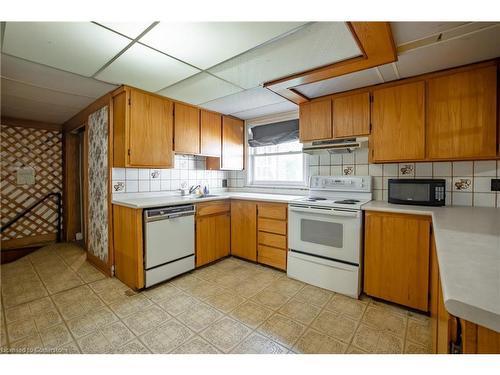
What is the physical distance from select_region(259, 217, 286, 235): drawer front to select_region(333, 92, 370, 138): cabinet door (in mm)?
1154

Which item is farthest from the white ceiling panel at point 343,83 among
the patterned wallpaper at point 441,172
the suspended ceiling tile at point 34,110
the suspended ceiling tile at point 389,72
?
the suspended ceiling tile at point 34,110

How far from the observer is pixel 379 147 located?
220 centimetres

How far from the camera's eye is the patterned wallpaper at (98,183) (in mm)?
2545

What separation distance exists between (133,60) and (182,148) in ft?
3.80

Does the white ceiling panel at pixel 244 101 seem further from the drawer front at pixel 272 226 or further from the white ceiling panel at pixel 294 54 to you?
the drawer front at pixel 272 226

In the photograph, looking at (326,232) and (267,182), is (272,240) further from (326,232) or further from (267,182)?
(267,182)

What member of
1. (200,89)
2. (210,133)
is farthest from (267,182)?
(200,89)

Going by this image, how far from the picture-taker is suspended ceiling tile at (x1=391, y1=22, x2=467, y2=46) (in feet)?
4.37

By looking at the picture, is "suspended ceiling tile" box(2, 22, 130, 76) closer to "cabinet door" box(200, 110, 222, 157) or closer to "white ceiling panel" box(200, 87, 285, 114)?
"white ceiling panel" box(200, 87, 285, 114)

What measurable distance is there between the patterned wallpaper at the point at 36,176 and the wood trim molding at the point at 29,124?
62 mm

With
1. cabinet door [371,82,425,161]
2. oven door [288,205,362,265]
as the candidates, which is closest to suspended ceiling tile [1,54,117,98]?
oven door [288,205,362,265]

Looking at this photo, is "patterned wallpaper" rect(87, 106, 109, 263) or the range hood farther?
"patterned wallpaper" rect(87, 106, 109, 263)

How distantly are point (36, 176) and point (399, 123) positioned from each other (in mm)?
5238
